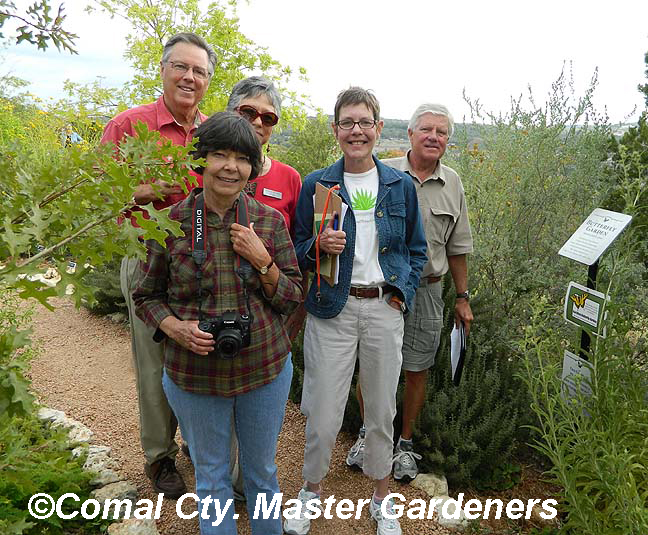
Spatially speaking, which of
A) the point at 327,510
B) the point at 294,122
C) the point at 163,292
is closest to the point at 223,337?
the point at 163,292

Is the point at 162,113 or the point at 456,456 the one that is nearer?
the point at 162,113

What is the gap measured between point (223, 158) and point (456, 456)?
2363mm

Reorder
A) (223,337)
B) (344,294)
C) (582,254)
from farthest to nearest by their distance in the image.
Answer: (582,254) < (344,294) < (223,337)

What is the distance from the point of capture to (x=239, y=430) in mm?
2350

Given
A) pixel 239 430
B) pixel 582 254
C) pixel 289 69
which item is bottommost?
pixel 239 430

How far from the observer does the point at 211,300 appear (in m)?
2.17

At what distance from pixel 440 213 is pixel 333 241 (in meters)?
0.93

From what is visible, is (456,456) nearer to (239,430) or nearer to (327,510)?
(327,510)

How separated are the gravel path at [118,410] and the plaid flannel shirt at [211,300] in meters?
1.22

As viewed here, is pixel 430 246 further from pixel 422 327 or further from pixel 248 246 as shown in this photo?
pixel 248 246

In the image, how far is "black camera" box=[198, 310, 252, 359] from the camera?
2049 millimetres

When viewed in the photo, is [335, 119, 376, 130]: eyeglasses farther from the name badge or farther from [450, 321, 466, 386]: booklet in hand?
[450, 321, 466, 386]: booklet in hand

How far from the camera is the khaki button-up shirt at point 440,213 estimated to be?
3.24m

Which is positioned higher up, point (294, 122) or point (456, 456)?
point (294, 122)
